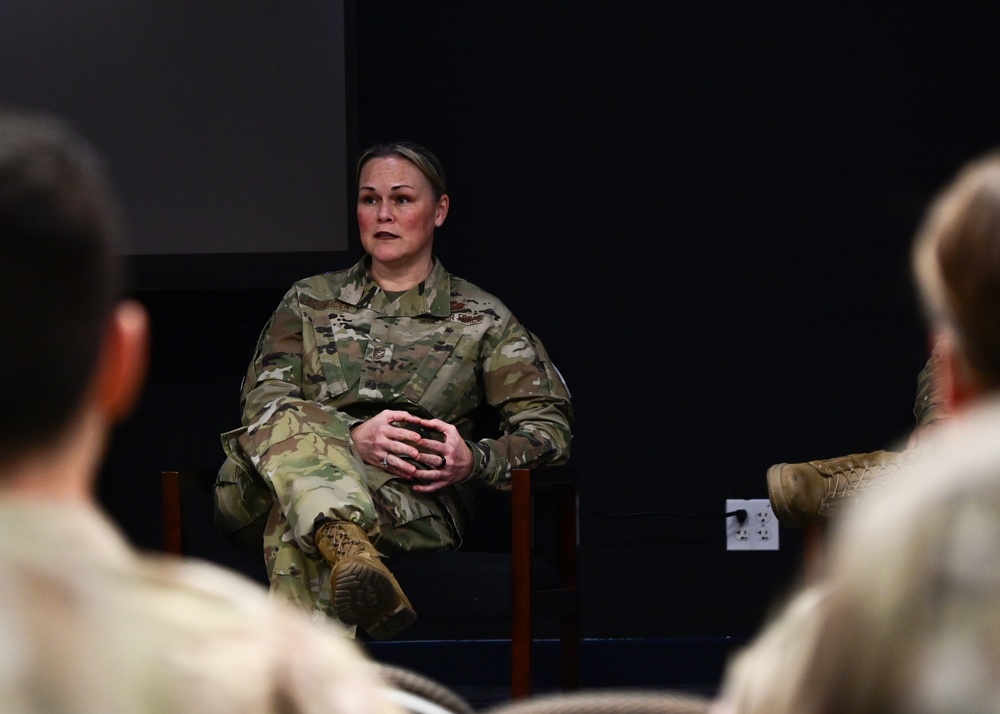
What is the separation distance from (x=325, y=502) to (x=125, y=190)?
1.27 m

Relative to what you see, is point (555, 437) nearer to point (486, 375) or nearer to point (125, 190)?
point (486, 375)

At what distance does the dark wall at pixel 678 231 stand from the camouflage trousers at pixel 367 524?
30.7 inches

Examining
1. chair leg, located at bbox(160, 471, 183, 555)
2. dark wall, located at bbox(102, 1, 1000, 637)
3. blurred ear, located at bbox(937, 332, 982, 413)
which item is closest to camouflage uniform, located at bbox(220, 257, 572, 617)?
chair leg, located at bbox(160, 471, 183, 555)

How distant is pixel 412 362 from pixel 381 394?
101 millimetres

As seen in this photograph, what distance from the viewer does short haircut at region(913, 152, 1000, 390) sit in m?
0.68

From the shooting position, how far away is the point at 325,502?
8.56 ft

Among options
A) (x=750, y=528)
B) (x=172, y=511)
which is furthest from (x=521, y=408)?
(x=750, y=528)

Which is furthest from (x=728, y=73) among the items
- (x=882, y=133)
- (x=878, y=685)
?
(x=878, y=685)

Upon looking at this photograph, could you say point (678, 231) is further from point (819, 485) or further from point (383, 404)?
point (819, 485)

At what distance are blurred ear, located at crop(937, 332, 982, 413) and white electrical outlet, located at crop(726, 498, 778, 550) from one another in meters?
2.85

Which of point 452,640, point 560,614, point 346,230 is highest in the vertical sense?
point 346,230

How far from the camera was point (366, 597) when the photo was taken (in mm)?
2361

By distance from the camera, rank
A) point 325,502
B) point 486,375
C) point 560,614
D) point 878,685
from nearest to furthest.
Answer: point 878,685, point 325,502, point 560,614, point 486,375

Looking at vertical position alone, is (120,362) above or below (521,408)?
above
